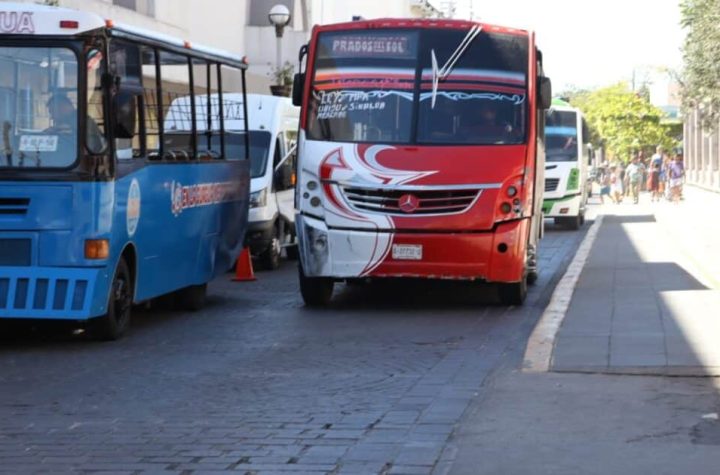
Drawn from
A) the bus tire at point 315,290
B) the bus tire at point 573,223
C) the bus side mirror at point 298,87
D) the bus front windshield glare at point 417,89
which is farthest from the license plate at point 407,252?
the bus tire at point 573,223

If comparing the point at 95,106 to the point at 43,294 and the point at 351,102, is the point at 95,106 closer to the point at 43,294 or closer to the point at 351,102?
the point at 43,294

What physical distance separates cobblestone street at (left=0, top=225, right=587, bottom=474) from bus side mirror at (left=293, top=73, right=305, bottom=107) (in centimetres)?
228

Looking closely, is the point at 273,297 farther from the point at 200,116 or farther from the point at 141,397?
the point at 141,397

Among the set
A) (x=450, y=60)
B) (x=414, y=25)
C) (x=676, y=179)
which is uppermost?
(x=414, y=25)

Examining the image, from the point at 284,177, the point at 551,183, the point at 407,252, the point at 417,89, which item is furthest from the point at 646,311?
the point at 551,183

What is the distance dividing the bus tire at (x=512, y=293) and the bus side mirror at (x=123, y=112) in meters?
5.21

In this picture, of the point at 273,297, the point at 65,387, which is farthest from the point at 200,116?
the point at 65,387

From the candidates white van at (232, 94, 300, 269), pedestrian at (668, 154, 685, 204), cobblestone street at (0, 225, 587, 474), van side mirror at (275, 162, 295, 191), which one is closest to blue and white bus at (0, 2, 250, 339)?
cobblestone street at (0, 225, 587, 474)

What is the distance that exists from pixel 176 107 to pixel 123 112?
2844mm

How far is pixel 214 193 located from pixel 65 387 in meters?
5.84

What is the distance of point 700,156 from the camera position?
7875 centimetres

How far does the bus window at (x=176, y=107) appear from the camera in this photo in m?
14.5

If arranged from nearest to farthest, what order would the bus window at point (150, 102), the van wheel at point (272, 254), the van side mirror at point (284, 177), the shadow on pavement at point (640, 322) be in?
the shadow on pavement at point (640, 322), the bus window at point (150, 102), the van wheel at point (272, 254), the van side mirror at point (284, 177)

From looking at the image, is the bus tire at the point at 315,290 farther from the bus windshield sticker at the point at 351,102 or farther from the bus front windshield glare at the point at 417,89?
the bus windshield sticker at the point at 351,102
